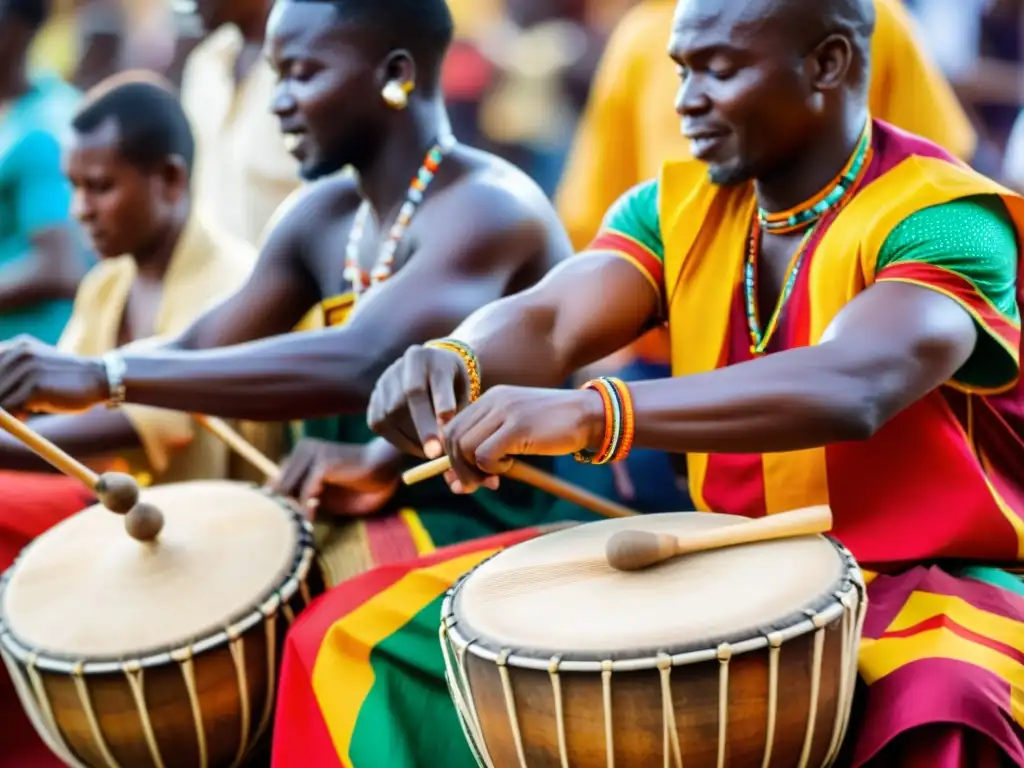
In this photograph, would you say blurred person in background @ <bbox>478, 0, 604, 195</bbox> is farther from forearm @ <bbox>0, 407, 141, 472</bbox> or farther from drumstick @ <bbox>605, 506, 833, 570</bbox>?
drumstick @ <bbox>605, 506, 833, 570</bbox>

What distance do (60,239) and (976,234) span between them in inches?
126

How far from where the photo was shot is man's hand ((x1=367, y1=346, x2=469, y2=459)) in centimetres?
208

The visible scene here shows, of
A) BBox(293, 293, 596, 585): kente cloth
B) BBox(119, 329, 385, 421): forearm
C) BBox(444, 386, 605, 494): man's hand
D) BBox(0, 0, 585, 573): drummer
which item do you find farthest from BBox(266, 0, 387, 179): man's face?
BBox(444, 386, 605, 494): man's hand

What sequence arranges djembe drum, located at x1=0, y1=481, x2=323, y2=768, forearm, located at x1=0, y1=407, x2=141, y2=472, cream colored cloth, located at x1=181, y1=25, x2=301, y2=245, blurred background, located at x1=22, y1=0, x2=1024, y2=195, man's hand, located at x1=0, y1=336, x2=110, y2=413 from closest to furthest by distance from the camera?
1. djembe drum, located at x1=0, y1=481, x2=323, y2=768
2. man's hand, located at x1=0, y1=336, x2=110, y2=413
3. forearm, located at x1=0, y1=407, x2=141, y2=472
4. cream colored cloth, located at x1=181, y1=25, x2=301, y2=245
5. blurred background, located at x1=22, y1=0, x2=1024, y2=195

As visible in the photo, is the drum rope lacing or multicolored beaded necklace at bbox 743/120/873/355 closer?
the drum rope lacing

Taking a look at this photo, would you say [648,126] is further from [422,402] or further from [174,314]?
[422,402]

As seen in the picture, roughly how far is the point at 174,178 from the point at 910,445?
2.23 m

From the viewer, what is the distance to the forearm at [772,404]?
1930 mm

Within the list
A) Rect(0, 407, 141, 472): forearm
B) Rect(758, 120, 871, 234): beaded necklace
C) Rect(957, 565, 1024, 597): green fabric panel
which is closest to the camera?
Rect(957, 565, 1024, 597): green fabric panel

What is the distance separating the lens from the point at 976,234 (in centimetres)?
209

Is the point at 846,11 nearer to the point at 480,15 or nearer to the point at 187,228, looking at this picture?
the point at 187,228

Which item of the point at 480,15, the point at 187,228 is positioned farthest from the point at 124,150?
the point at 480,15

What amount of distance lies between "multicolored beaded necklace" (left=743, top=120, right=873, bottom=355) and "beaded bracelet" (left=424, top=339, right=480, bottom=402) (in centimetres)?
42

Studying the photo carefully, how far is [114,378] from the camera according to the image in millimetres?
2652
